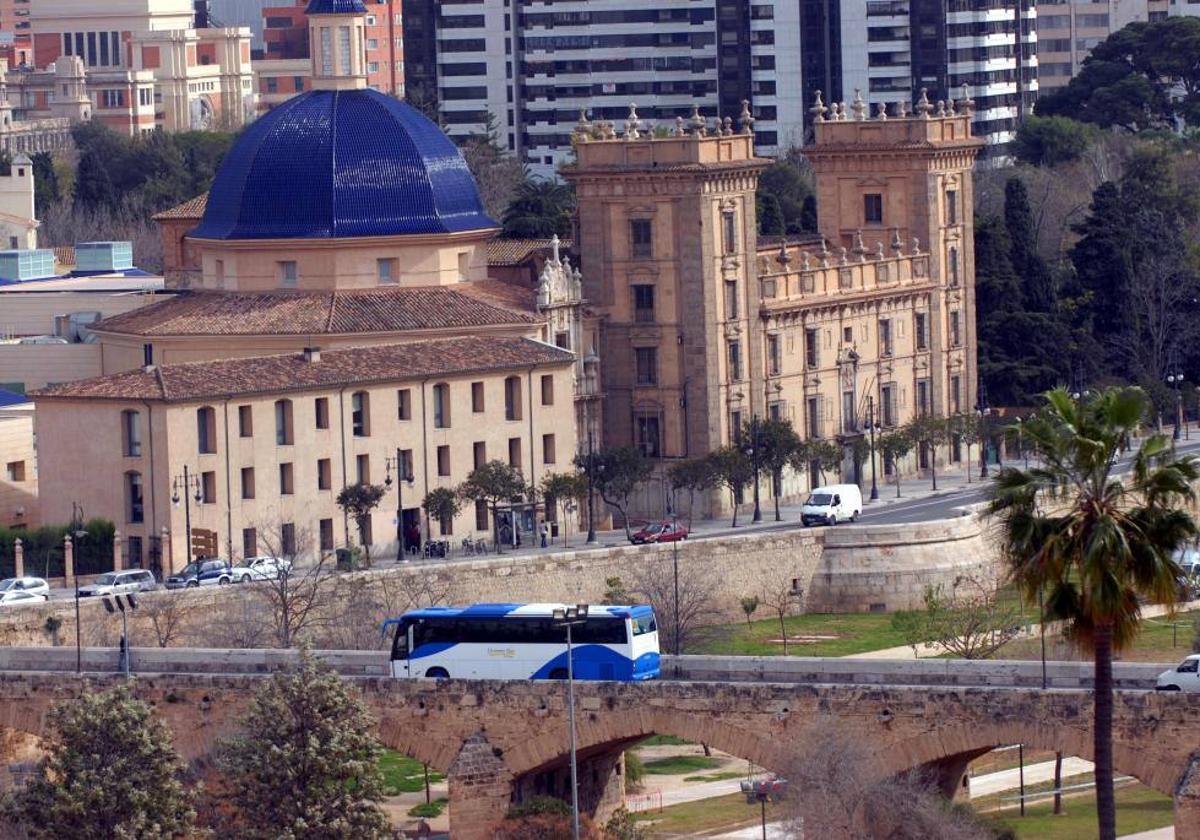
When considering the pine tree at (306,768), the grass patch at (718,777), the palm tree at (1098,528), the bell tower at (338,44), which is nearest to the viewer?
the palm tree at (1098,528)

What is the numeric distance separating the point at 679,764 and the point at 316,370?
24.0m

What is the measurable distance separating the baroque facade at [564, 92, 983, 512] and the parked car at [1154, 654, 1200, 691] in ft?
141

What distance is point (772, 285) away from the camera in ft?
399

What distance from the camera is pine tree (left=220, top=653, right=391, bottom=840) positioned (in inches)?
2899

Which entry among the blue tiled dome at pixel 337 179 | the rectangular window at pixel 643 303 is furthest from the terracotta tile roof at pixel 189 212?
the rectangular window at pixel 643 303

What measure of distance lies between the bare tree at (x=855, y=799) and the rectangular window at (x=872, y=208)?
5708 centimetres

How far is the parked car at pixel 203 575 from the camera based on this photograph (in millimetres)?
98688

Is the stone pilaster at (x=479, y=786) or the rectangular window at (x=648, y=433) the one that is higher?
the rectangular window at (x=648, y=433)

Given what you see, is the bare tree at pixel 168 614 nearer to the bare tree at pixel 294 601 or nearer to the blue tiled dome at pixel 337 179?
the bare tree at pixel 294 601

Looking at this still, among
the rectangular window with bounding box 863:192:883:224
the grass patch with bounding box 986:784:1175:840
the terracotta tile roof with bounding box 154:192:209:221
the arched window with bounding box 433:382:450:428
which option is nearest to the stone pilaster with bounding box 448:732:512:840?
the grass patch with bounding box 986:784:1175:840

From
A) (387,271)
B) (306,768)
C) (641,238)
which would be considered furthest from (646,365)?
(306,768)

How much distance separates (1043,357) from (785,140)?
59.7 m

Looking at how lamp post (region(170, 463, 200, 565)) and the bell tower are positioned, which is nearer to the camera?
lamp post (region(170, 463, 200, 565))

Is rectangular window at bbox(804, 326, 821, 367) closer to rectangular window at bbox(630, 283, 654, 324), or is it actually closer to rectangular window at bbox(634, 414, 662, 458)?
rectangular window at bbox(630, 283, 654, 324)
